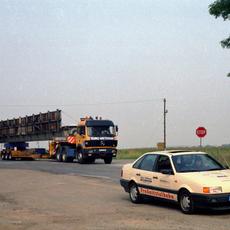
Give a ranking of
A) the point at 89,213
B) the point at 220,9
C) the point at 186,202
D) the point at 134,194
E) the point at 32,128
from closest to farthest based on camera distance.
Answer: the point at 186,202 → the point at 89,213 → the point at 134,194 → the point at 220,9 → the point at 32,128

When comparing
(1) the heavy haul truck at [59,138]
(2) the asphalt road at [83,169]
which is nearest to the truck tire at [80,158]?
(1) the heavy haul truck at [59,138]

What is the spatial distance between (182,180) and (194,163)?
0.88 metres

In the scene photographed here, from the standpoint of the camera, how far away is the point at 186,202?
1141 centimetres

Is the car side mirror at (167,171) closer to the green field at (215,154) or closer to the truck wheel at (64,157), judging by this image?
the green field at (215,154)

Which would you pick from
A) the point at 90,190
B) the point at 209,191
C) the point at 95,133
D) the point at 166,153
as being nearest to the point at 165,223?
the point at 209,191

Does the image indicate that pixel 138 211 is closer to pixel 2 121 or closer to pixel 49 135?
pixel 49 135

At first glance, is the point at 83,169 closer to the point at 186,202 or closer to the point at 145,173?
the point at 145,173

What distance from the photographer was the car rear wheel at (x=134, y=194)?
44.3 feet

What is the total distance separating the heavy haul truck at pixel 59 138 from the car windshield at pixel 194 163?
2640 centimetres

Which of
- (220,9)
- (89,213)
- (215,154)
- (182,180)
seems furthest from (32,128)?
(182,180)

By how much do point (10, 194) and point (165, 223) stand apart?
7.83 metres

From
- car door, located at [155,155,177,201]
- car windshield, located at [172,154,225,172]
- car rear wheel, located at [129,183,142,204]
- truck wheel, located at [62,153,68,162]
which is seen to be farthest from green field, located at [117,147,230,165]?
car door, located at [155,155,177,201]

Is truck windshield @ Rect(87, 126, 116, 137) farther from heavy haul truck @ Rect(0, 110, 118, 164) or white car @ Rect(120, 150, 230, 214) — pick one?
white car @ Rect(120, 150, 230, 214)

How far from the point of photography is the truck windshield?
39094 millimetres
